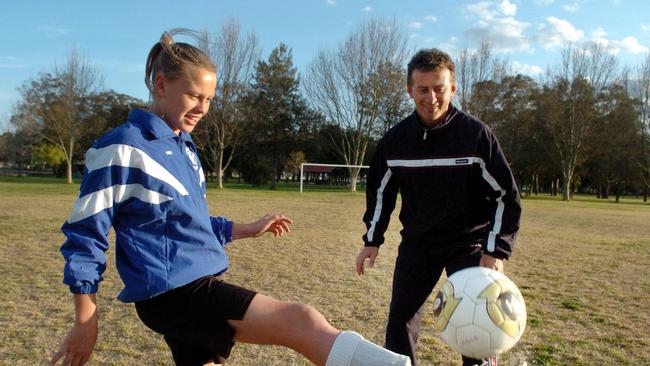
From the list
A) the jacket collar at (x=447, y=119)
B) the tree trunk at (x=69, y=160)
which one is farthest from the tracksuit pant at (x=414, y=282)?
the tree trunk at (x=69, y=160)

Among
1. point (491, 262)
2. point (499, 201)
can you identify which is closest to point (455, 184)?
point (499, 201)

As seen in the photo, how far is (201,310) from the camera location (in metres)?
1.72

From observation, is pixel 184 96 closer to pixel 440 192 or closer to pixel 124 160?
pixel 124 160

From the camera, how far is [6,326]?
4234 mm

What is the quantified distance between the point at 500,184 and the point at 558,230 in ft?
43.1

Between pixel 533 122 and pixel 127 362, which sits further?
pixel 533 122

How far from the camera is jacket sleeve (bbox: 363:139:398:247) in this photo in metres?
3.38

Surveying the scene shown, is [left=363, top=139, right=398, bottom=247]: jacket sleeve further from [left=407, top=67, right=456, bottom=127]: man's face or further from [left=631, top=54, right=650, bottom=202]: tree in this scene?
[left=631, top=54, right=650, bottom=202]: tree

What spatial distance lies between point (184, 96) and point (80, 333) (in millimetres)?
993

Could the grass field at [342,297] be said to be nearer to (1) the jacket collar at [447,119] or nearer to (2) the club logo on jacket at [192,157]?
(1) the jacket collar at [447,119]

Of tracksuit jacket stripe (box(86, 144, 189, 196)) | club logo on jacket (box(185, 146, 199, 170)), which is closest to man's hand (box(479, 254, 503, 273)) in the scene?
club logo on jacket (box(185, 146, 199, 170))

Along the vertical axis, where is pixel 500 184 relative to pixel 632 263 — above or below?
above

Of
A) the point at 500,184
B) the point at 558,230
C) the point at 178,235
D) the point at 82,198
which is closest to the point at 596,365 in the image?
the point at 500,184

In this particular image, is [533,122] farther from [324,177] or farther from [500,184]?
[500,184]
